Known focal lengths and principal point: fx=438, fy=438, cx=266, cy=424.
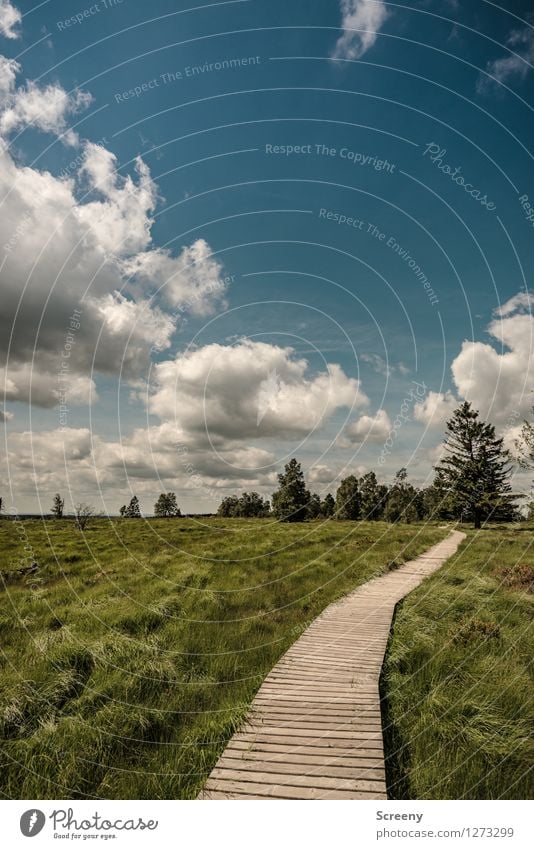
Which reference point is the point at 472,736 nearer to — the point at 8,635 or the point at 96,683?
the point at 96,683

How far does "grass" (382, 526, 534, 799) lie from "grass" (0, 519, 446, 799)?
8.99 ft

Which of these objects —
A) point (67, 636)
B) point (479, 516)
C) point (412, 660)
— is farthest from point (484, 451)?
point (67, 636)

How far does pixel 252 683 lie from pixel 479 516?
52112 mm

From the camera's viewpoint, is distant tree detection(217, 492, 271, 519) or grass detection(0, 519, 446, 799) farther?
distant tree detection(217, 492, 271, 519)

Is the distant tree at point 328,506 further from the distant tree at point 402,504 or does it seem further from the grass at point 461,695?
the grass at point 461,695

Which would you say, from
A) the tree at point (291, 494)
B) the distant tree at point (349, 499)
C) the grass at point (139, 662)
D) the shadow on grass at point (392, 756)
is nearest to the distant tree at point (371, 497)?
the distant tree at point (349, 499)

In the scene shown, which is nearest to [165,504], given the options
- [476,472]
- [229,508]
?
[229,508]

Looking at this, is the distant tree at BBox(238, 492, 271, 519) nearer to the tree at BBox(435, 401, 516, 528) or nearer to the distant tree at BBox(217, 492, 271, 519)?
the distant tree at BBox(217, 492, 271, 519)

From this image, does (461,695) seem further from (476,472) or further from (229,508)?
(229,508)

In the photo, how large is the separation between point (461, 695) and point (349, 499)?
10114cm

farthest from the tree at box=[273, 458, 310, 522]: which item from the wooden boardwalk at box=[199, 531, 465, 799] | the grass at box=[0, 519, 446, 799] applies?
the wooden boardwalk at box=[199, 531, 465, 799]
